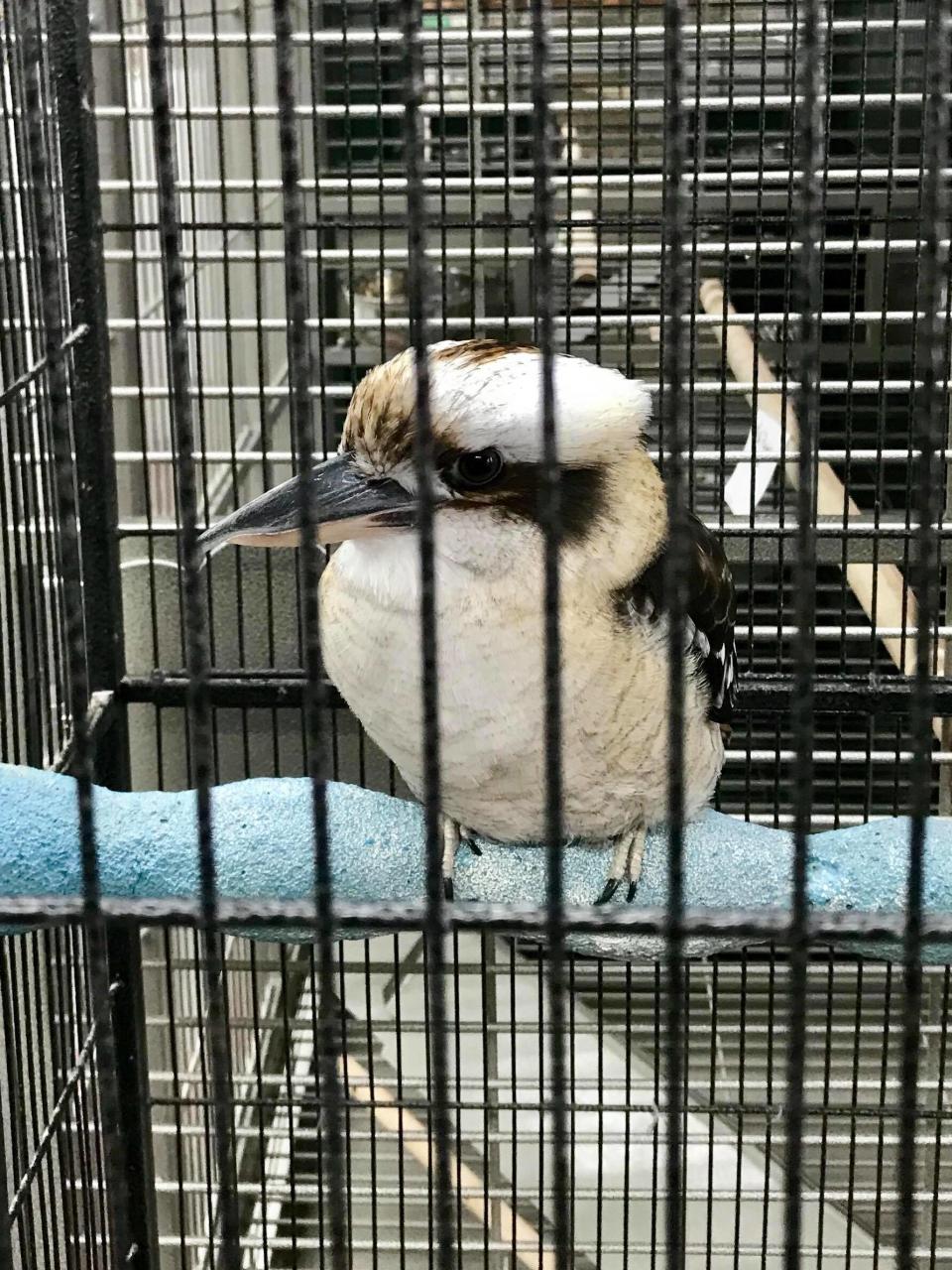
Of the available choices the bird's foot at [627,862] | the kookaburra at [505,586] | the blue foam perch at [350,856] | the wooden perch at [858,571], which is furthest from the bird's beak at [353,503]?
the wooden perch at [858,571]

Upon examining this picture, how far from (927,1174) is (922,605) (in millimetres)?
1667

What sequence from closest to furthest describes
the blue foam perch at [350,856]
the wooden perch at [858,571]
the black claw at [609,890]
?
the blue foam perch at [350,856] → the black claw at [609,890] → the wooden perch at [858,571]

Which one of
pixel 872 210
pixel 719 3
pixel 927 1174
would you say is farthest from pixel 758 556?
pixel 927 1174

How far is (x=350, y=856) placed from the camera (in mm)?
881

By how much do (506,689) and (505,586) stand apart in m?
0.07

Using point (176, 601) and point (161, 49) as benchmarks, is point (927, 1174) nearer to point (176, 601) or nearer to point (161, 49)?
point (176, 601)

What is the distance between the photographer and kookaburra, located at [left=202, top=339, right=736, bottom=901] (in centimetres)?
92

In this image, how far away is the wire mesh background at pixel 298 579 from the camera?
0.64 meters

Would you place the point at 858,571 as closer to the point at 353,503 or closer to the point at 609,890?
the point at 609,890

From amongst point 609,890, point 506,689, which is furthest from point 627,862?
point 506,689

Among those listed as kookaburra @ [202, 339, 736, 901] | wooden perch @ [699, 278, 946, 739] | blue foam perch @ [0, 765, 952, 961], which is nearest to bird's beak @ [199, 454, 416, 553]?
kookaburra @ [202, 339, 736, 901]

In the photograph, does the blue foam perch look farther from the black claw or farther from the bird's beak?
the bird's beak

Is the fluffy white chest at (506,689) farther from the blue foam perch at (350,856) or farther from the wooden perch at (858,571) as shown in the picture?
the wooden perch at (858,571)

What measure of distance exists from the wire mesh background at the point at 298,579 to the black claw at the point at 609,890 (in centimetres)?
11
